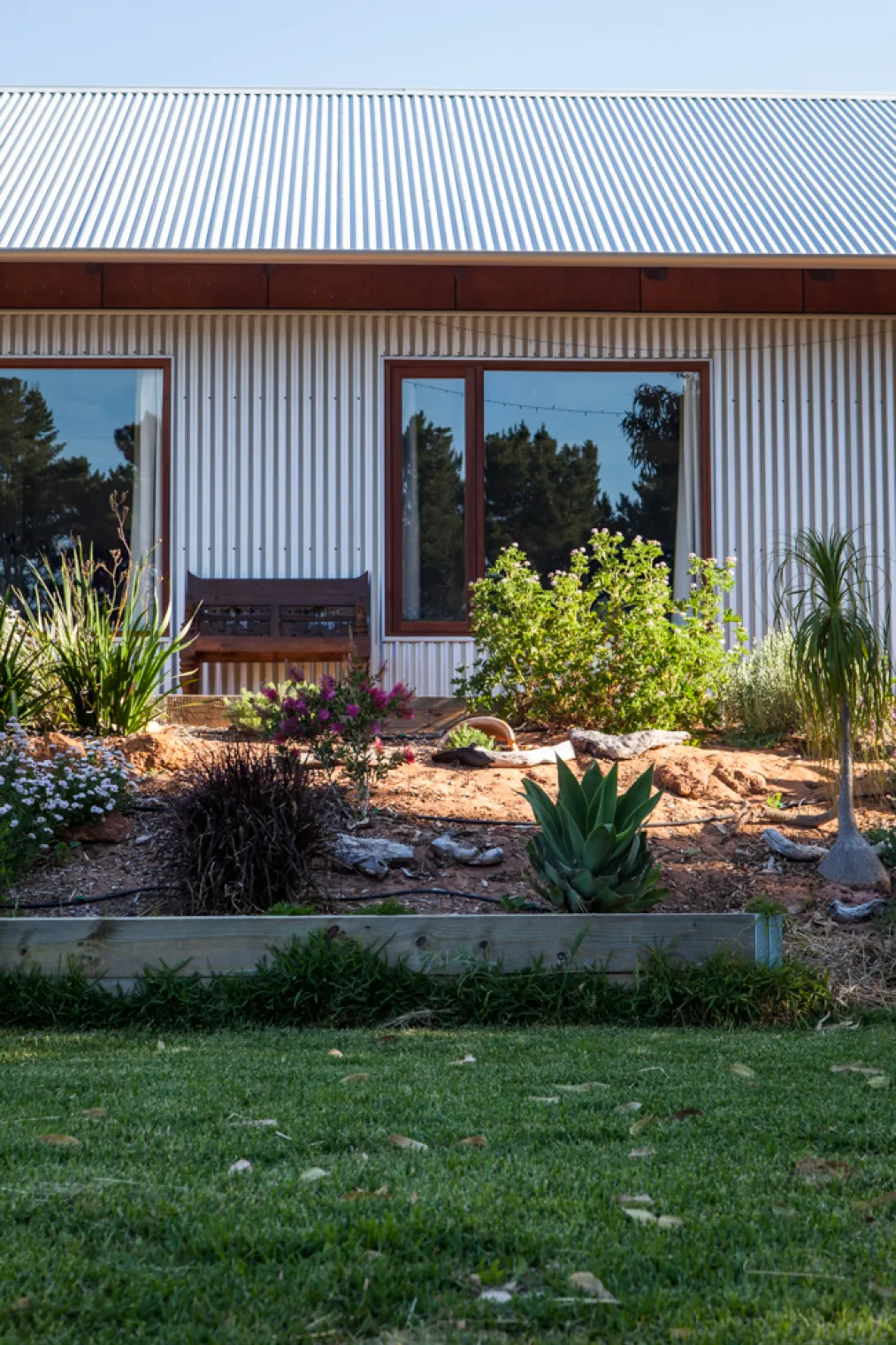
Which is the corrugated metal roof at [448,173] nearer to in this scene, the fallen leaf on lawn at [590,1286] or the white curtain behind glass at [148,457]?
the white curtain behind glass at [148,457]

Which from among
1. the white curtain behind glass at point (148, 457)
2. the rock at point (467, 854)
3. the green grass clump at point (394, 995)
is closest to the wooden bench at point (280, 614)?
the white curtain behind glass at point (148, 457)

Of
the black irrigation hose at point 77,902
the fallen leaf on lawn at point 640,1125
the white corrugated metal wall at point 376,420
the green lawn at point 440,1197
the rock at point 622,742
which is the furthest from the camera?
the white corrugated metal wall at point 376,420

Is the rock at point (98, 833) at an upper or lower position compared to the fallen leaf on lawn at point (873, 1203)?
upper

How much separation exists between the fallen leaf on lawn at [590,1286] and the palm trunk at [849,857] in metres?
3.35

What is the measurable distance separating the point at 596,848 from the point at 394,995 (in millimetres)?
870

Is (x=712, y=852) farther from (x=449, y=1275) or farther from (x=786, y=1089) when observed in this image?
(x=449, y=1275)

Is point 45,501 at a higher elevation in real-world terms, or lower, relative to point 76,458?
lower

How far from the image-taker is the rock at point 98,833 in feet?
17.5

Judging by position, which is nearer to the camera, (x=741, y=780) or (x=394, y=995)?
(x=394, y=995)

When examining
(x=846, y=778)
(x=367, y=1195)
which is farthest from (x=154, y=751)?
(x=367, y=1195)

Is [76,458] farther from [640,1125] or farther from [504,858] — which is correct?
[640,1125]

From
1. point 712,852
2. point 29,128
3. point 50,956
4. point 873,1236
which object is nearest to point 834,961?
point 712,852

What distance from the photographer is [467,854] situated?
17.1 feet

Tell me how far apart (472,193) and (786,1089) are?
27.3 feet
